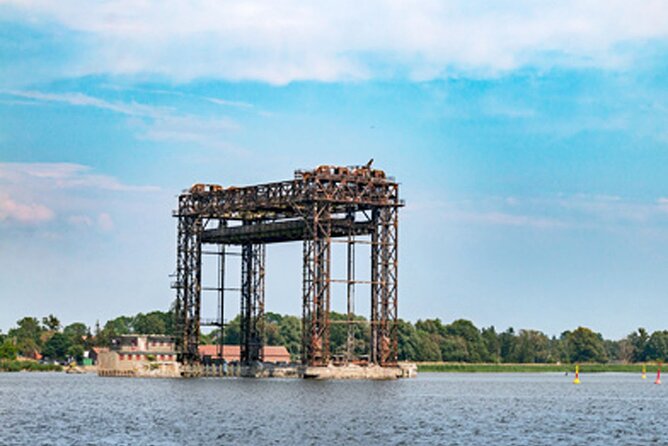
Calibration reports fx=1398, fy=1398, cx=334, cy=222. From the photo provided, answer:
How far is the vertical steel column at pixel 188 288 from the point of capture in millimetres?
151500

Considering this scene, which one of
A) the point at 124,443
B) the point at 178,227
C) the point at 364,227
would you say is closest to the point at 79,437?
the point at 124,443

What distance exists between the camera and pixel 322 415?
8781cm

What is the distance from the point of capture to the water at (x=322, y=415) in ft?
241

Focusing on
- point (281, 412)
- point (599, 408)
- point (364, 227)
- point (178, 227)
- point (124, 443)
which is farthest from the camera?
point (178, 227)

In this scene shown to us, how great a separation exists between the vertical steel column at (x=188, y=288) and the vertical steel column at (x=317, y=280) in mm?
22773

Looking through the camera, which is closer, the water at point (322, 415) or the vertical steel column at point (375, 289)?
the water at point (322, 415)

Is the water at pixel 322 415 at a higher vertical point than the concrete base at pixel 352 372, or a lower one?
lower

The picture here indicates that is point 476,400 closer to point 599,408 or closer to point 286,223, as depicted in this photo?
point 599,408

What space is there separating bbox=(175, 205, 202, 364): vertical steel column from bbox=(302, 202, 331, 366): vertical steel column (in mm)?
22773

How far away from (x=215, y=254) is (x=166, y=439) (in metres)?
83.5

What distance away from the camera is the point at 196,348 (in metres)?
155

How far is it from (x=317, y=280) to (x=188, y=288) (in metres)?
25.9

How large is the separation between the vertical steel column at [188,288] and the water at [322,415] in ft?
70.6

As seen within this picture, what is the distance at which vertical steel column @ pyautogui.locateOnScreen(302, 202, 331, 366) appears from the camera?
131125mm
